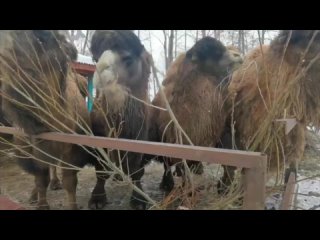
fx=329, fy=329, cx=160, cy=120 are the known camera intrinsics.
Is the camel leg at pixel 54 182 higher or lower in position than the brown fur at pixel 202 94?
lower

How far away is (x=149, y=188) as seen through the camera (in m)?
5.41

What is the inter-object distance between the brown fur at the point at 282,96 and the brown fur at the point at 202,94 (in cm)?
24

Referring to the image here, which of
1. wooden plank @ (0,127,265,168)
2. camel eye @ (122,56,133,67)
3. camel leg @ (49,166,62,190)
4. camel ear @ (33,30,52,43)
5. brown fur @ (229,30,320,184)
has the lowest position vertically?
camel leg @ (49,166,62,190)

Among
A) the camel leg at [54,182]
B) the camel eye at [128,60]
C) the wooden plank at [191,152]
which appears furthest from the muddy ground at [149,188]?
the camel eye at [128,60]

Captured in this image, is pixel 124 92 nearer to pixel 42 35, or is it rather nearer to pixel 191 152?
pixel 42 35

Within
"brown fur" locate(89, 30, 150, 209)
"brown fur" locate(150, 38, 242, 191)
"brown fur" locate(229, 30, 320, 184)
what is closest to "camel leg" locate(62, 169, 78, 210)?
"brown fur" locate(89, 30, 150, 209)

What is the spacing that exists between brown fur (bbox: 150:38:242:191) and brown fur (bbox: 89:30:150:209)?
1.83 feet

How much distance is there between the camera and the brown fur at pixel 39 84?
320 cm

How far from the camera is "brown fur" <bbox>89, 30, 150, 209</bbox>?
389 cm

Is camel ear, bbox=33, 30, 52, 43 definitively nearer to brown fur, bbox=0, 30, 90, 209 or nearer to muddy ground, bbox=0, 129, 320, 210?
brown fur, bbox=0, 30, 90, 209

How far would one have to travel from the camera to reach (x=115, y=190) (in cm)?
522

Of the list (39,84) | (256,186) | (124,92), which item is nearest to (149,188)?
(124,92)

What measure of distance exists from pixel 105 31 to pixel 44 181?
6.48 ft

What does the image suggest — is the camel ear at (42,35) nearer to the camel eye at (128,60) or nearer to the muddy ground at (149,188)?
the camel eye at (128,60)
